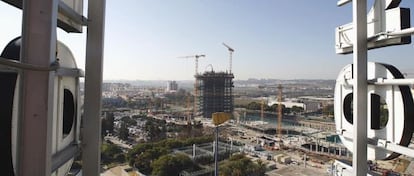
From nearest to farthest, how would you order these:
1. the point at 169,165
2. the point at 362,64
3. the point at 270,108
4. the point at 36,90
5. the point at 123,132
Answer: the point at 36,90, the point at 362,64, the point at 169,165, the point at 123,132, the point at 270,108

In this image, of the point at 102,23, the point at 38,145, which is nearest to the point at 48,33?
the point at 38,145

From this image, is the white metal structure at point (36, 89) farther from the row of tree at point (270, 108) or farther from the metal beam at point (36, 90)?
the row of tree at point (270, 108)

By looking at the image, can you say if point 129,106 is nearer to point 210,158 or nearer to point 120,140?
point 120,140

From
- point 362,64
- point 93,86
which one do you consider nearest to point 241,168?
point 362,64

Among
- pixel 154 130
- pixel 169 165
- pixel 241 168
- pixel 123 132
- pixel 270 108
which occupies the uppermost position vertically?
pixel 270 108

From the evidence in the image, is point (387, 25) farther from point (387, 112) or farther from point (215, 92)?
point (215, 92)

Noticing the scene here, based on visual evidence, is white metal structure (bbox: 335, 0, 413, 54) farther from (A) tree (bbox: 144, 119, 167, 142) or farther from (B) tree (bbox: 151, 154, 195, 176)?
(A) tree (bbox: 144, 119, 167, 142)

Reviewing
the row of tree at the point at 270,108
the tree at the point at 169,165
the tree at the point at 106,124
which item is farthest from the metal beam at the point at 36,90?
the row of tree at the point at 270,108
